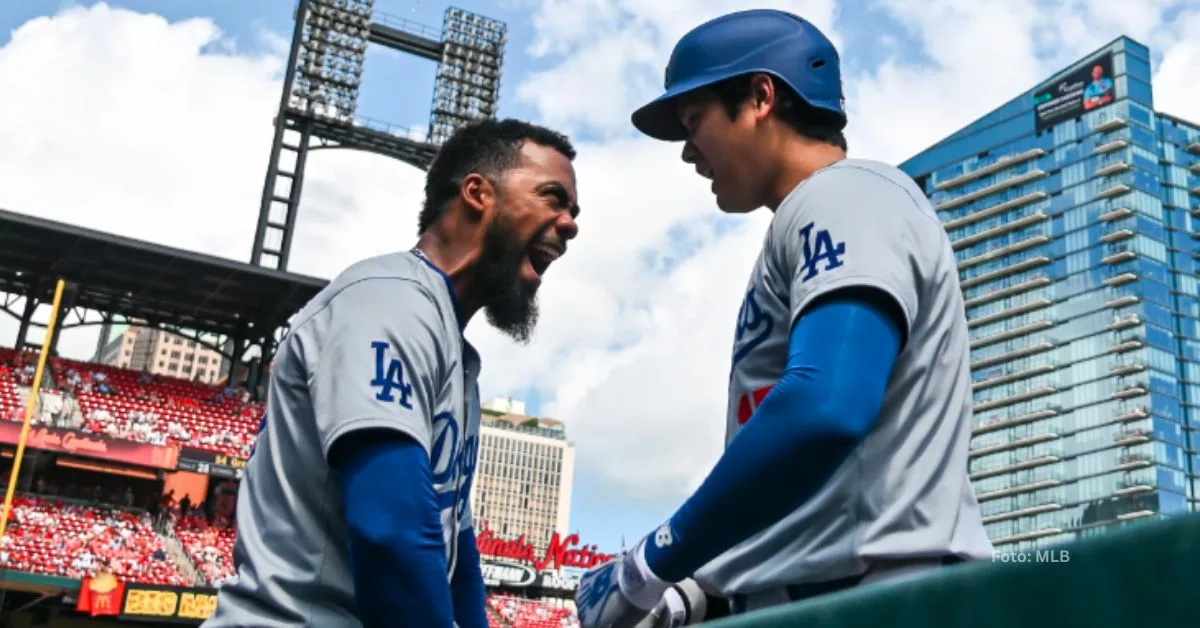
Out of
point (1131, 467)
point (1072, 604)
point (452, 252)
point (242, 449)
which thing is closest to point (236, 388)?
point (242, 449)

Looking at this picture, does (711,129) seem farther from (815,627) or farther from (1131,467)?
(1131,467)

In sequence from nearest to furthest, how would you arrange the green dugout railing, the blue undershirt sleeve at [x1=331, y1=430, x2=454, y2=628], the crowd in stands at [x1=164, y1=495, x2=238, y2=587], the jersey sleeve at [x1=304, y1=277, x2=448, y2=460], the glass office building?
the green dugout railing, the blue undershirt sleeve at [x1=331, y1=430, x2=454, y2=628], the jersey sleeve at [x1=304, y1=277, x2=448, y2=460], the crowd in stands at [x1=164, y1=495, x2=238, y2=587], the glass office building

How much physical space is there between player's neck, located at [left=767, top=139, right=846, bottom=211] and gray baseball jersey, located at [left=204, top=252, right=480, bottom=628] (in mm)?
695

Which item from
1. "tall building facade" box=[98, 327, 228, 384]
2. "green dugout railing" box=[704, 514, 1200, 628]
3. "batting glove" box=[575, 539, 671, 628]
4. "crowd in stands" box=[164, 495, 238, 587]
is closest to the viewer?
"green dugout railing" box=[704, 514, 1200, 628]

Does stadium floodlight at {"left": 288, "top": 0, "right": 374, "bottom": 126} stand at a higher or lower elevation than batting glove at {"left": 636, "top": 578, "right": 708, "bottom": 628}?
higher

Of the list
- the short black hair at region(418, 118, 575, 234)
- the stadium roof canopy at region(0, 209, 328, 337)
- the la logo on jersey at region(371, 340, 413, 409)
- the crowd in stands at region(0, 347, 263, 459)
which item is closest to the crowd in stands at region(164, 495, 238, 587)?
the crowd in stands at region(0, 347, 263, 459)

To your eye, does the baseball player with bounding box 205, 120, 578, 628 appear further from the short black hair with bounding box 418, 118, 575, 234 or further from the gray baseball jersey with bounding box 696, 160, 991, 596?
the gray baseball jersey with bounding box 696, 160, 991, 596

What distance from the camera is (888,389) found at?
1803mm

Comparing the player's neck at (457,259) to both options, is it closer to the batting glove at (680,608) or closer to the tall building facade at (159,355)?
the batting glove at (680,608)

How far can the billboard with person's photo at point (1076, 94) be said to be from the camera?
293 feet

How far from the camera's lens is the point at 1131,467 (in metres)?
81.7

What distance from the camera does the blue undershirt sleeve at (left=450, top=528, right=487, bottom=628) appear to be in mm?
2719

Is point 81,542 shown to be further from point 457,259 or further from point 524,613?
point 457,259

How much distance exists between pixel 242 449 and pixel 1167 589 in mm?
30478
